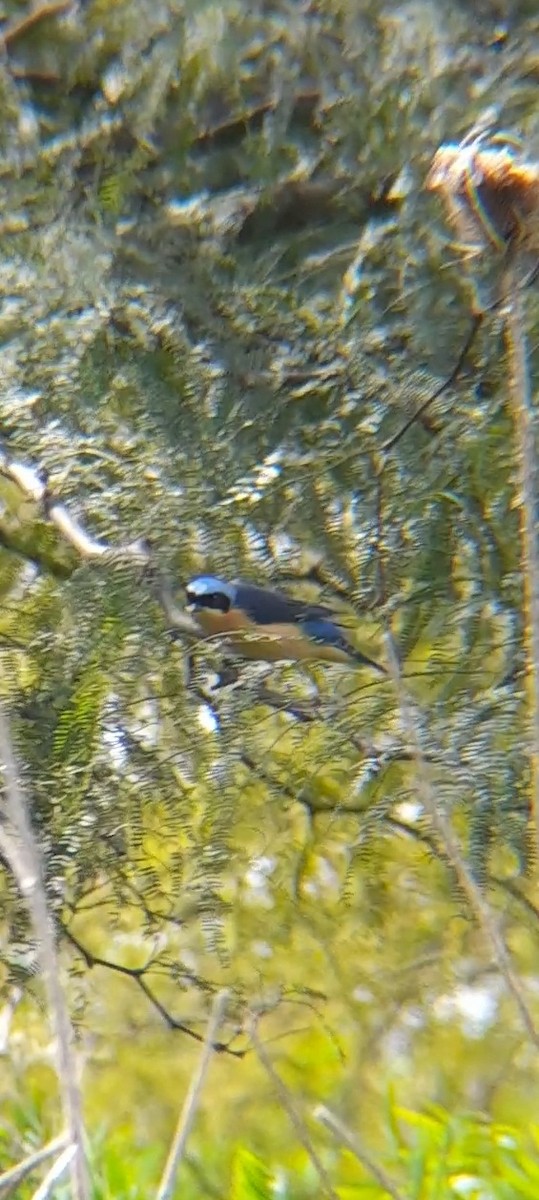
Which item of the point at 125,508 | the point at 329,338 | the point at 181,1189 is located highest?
the point at 329,338

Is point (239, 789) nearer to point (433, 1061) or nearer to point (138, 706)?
point (138, 706)

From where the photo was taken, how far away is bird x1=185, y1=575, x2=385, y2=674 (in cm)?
58

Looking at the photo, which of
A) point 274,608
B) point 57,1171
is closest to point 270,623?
point 274,608

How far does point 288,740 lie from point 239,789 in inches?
1.6

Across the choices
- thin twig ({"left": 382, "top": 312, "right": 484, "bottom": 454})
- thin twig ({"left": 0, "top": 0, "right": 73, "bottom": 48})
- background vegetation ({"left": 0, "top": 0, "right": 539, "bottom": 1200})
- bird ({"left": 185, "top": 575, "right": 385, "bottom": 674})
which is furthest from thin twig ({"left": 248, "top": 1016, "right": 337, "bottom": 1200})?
thin twig ({"left": 0, "top": 0, "right": 73, "bottom": 48})

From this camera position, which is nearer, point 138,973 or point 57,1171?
point 57,1171

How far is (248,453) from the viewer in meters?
0.61

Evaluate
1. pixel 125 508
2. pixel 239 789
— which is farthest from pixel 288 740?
pixel 125 508

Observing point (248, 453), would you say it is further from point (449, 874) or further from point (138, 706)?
point (449, 874)

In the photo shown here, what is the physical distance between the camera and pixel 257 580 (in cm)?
60

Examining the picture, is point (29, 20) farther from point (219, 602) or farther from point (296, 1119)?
point (296, 1119)

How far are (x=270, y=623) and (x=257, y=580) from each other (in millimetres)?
32

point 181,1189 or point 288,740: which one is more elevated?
point 288,740

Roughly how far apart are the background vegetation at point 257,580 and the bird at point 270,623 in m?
0.01
